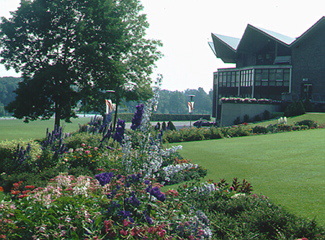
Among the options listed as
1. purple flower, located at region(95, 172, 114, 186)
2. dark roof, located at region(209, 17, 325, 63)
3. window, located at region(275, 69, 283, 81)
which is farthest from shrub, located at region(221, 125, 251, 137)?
dark roof, located at region(209, 17, 325, 63)

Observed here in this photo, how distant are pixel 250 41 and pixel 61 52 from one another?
32507 mm

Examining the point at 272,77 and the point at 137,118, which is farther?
the point at 272,77

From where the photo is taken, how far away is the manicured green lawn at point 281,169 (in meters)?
6.93

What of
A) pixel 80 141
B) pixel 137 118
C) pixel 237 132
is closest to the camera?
pixel 137 118

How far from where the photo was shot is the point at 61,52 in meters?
27.5

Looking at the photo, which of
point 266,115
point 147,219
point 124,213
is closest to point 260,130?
point 266,115

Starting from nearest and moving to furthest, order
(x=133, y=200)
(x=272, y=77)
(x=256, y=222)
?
(x=133, y=200)
(x=256, y=222)
(x=272, y=77)

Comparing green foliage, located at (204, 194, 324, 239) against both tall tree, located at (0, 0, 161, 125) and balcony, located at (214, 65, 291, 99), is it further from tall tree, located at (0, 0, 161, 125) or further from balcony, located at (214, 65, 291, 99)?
balcony, located at (214, 65, 291, 99)

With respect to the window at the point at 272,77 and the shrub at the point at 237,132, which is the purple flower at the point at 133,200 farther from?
the window at the point at 272,77

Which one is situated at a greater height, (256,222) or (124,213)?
(124,213)

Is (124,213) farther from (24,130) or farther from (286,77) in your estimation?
(286,77)

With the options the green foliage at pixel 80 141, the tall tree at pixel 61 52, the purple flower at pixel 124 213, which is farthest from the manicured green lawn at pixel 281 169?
the tall tree at pixel 61 52

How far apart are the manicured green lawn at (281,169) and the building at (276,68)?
2592cm

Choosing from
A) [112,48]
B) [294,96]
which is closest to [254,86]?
[294,96]
